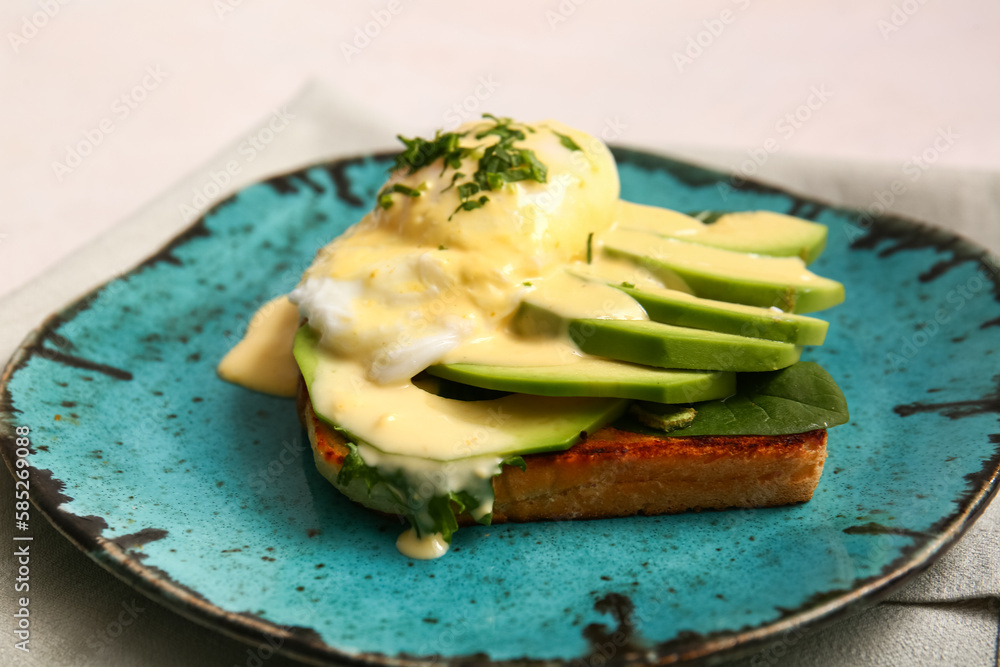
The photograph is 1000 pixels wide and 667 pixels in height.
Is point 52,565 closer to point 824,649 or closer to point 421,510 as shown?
point 421,510

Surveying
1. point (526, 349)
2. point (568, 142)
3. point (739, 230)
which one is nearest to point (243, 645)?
point (526, 349)

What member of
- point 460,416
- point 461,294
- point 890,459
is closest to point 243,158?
point 461,294

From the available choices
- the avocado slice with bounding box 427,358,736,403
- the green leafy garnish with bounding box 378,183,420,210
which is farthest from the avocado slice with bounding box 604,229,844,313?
the green leafy garnish with bounding box 378,183,420,210

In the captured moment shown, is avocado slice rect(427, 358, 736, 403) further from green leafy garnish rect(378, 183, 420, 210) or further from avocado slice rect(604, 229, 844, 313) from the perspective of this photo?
green leafy garnish rect(378, 183, 420, 210)

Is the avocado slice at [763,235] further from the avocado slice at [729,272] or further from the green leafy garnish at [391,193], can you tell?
the green leafy garnish at [391,193]

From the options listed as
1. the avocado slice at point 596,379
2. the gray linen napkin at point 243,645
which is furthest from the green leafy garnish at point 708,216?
the gray linen napkin at point 243,645

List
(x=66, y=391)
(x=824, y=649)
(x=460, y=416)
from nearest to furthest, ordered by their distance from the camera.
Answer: (x=824, y=649) < (x=460, y=416) < (x=66, y=391)
